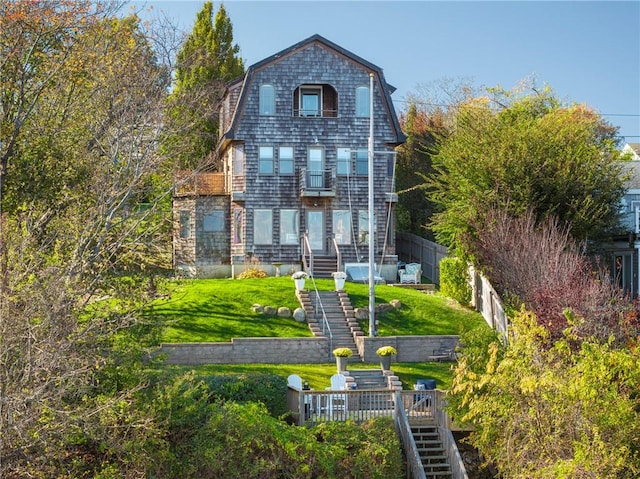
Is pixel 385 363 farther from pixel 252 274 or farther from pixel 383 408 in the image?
pixel 252 274

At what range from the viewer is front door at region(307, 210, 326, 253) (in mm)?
40719

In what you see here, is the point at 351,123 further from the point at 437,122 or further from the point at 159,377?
the point at 159,377

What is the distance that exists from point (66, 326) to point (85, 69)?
32.6 feet

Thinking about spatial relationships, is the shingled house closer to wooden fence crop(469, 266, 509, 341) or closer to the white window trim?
the white window trim

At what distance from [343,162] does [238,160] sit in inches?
177

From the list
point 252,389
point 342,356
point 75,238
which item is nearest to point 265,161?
point 342,356

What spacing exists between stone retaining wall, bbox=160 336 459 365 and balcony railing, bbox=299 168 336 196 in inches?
457

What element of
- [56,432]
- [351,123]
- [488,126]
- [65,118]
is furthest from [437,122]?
[56,432]

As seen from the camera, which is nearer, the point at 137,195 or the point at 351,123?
the point at 137,195

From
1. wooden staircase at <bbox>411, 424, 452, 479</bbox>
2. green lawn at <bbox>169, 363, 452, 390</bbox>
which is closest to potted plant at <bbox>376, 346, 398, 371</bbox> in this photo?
green lawn at <bbox>169, 363, 452, 390</bbox>

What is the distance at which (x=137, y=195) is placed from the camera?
1060 inches

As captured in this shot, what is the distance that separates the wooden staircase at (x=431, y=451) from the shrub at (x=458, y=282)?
1079cm

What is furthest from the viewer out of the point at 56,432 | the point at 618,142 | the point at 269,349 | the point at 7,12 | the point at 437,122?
the point at 618,142

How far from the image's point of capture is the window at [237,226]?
40.5 meters
